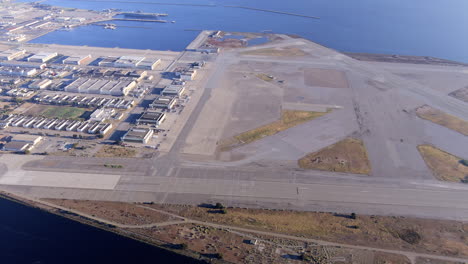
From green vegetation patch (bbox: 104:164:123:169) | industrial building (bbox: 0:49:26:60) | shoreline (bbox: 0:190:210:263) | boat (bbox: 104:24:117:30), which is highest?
boat (bbox: 104:24:117:30)

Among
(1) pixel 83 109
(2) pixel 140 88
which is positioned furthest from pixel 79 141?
(2) pixel 140 88

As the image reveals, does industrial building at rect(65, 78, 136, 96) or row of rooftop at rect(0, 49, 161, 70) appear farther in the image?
row of rooftop at rect(0, 49, 161, 70)

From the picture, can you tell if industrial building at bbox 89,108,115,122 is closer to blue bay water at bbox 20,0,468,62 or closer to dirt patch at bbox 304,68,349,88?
blue bay water at bbox 20,0,468,62

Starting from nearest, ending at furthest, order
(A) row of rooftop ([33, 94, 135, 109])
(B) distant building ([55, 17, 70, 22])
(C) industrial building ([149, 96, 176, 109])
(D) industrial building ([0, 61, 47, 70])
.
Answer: (C) industrial building ([149, 96, 176, 109]) < (A) row of rooftop ([33, 94, 135, 109]) < (D) industrial building ([0, 61, 47, 70]) < (B) distant building ([55, 17, 70, 22])

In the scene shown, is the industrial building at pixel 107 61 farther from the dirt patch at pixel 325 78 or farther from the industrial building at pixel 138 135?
the dirt patch at pixel 325 78

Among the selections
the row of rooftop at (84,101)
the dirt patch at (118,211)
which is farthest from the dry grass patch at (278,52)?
the dirt patch at (118,211)

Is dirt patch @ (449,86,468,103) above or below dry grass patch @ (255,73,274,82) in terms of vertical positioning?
below

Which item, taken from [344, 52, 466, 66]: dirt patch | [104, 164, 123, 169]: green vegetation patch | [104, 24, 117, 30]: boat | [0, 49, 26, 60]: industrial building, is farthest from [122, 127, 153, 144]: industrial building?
[104, 24, 117, 30]: boat
